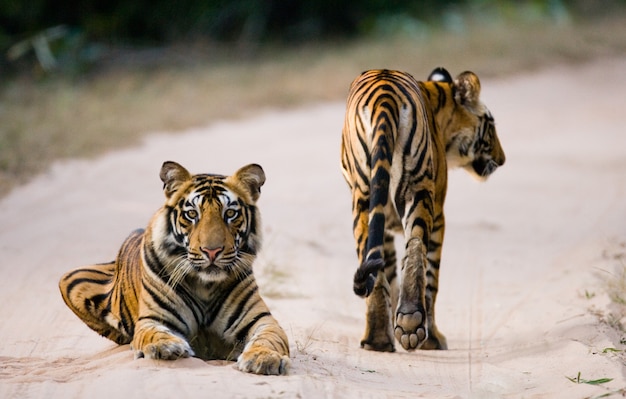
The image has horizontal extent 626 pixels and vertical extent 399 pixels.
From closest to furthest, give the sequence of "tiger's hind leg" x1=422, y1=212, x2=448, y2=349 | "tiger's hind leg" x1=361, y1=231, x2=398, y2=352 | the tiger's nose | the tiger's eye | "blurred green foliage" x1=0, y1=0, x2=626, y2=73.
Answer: the tiger's nose → the tiger's eye → "tiger's hind leg" x1=361, y1=231, x2=398, y2=352 → "tiger's hind leg" x1=422, y1=212, x2=448, y2=349 → "blurred green foliage" x1=0, y1=0, x2=626, y2=73

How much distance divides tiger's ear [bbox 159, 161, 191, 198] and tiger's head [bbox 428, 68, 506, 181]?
2189 millimetres

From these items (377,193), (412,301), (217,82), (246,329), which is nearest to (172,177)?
(246,329)

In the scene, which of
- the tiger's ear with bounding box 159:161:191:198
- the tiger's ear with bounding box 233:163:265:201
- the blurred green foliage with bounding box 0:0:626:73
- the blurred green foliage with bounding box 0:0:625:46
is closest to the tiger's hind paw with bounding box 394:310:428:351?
the tiger's ear with bounding box 233:163:265:201

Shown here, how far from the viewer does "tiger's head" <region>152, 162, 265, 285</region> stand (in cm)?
483

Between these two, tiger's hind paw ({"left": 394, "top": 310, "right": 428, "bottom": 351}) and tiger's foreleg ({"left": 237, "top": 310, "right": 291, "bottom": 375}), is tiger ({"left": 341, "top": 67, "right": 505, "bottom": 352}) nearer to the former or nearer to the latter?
tiger's hind paw ({"left": 394, "top": 310, "right": 428, "bottom": 351})

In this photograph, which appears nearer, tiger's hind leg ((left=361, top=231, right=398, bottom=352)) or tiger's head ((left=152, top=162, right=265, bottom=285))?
tiger's head ((left=152, top=162, right=265, bottom=285))

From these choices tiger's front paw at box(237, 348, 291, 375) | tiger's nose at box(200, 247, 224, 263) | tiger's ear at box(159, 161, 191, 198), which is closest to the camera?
tiger's front paw at box(237, 348, 291, 375)

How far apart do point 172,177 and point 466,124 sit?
2457 millimetres

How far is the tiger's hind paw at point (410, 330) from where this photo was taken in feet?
17.9

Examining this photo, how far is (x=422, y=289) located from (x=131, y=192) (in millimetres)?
4805

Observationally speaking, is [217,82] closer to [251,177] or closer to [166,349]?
[251,177]

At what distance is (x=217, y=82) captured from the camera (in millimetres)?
16422

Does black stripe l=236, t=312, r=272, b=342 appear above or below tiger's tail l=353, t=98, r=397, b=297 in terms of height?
below

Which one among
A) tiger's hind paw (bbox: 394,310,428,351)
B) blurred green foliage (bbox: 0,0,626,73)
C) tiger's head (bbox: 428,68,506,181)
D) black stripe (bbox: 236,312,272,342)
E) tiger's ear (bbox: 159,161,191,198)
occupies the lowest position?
black stripe (bbox: 236,312,272,342)
